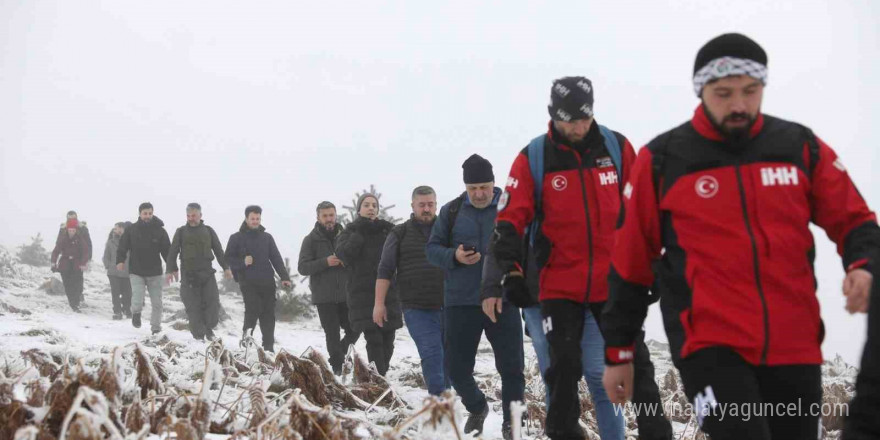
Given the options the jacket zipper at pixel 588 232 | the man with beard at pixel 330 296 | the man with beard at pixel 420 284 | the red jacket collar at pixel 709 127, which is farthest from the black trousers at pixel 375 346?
the red jacket collar at pixel 709 127

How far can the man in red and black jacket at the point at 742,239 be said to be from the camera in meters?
2.77

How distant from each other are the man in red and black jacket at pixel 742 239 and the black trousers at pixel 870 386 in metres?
0.74

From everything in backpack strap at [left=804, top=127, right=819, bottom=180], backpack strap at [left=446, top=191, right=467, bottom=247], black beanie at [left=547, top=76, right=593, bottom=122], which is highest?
black beanie at [left=547, top=76, right=593, bottom=122]

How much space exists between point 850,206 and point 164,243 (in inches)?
579

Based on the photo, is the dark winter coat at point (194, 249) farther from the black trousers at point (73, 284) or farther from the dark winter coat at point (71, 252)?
the black trousers at point (73, 284)

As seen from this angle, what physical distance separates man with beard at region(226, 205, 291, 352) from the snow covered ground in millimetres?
645

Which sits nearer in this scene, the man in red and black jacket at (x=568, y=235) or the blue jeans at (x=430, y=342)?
the man in red and black jacket at (x=568, y=235)

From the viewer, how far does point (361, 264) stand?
9.99 m

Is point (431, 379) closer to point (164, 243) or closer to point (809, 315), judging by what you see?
point (809, 315)

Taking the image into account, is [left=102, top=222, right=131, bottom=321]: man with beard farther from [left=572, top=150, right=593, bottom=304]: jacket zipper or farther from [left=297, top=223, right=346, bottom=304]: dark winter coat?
[left=572, top=150, right=593, bottom=304]: jacket zipper

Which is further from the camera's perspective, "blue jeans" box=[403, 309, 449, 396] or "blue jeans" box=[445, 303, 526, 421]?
"blue jeans" box=[403, 309, 449, 396]

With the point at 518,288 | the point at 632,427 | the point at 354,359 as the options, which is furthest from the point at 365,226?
the point at 518,288

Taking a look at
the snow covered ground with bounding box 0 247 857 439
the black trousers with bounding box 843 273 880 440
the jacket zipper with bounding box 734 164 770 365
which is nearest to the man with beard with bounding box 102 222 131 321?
the snow covered ground with bounding box 0 247 857 439

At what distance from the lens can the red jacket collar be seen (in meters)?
2.98
